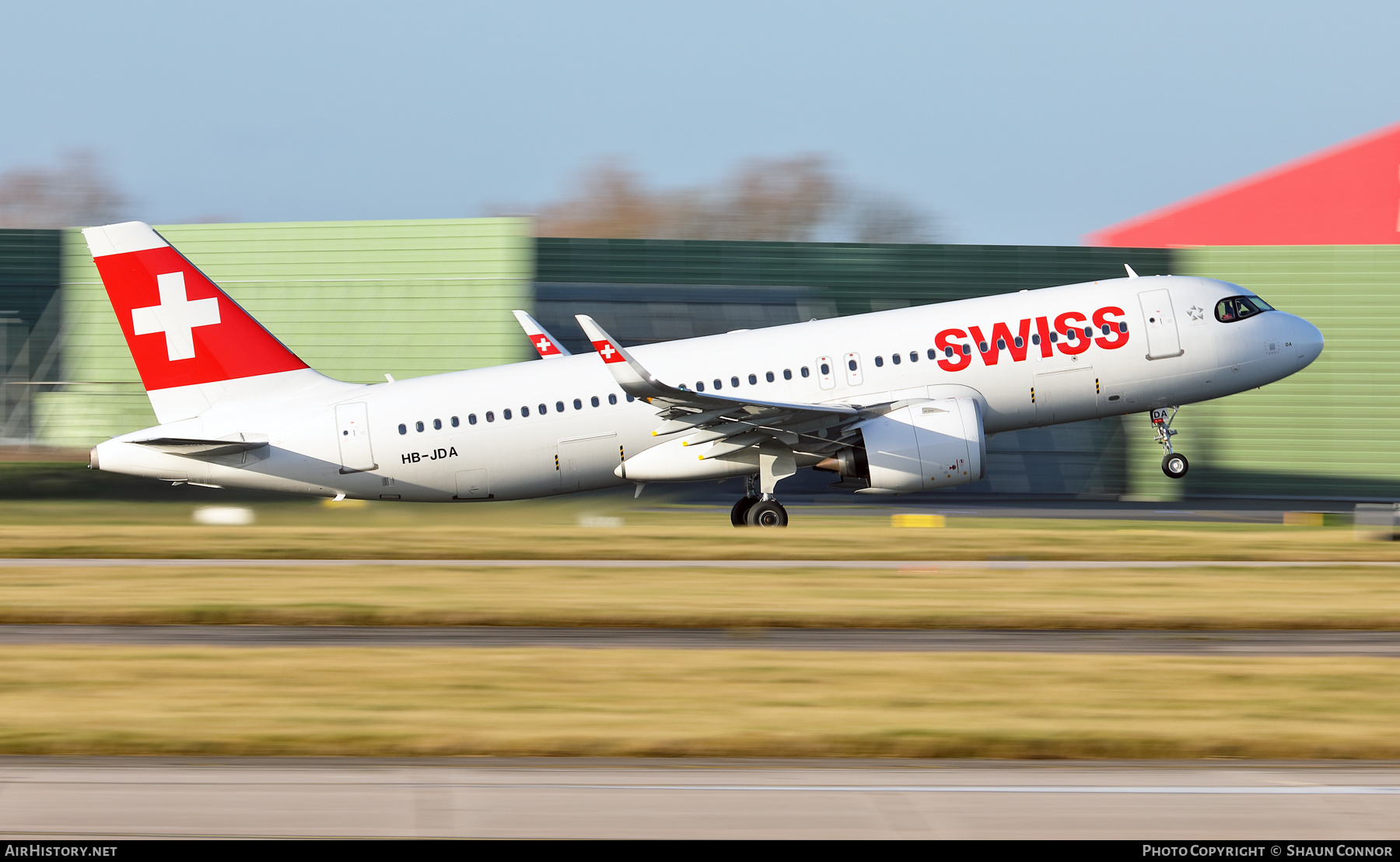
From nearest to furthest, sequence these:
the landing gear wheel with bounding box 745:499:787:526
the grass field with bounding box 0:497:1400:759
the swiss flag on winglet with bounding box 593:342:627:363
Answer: the grass field with bounding box 0:497:1400:759 < the swiss flag on winglet with bounding box 593:342:627:363 < the landing gear wheel with bounding box 745:499:787:526

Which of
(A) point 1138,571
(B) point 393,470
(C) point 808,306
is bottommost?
(A) point 1138,571

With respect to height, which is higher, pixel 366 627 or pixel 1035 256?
pixel 1035 256

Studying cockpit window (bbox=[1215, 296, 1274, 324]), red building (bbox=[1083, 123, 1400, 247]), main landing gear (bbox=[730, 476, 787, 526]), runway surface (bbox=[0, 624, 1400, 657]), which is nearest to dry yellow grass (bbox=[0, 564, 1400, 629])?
runway surface (bbox=[0, 624, 1400, 657])

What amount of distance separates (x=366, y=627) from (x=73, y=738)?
22.1 ft

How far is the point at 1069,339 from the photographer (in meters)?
28.2

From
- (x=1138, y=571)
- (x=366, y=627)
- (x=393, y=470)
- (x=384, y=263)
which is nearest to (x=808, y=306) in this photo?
(x=384, y=263)

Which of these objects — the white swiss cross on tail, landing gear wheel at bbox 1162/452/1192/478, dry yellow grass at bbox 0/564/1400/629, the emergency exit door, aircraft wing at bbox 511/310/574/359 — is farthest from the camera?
aircraft wing at bbox 511/310/574/359

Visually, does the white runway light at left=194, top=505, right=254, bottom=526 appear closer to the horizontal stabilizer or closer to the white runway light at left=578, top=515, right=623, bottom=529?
the horizontal stabilizer

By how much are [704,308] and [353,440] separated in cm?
2062

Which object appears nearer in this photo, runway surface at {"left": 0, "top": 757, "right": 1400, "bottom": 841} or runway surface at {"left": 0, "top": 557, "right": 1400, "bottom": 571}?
runway surface at {"left": 0, "top": 757, "right": 1400, "bottom": 841}

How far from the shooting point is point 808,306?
48.0 meters

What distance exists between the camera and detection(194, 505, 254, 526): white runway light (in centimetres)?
3039

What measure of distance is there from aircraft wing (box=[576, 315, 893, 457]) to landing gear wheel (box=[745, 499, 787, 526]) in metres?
1.49

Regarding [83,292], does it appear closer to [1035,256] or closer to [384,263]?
[384,263]
